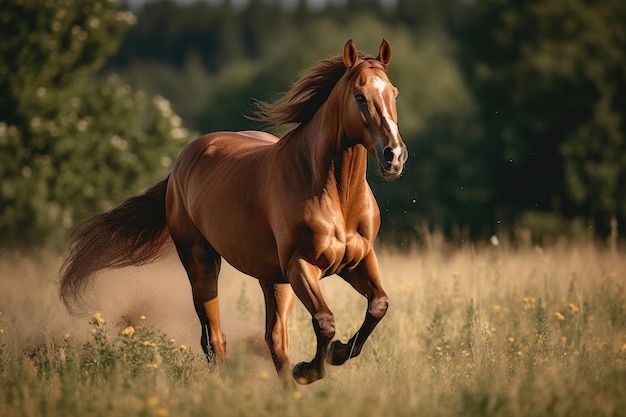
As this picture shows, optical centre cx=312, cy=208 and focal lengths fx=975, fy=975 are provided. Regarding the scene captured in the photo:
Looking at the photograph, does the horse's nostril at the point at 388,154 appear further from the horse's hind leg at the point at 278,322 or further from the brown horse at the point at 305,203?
the horse's hind leg at the point at 278,322

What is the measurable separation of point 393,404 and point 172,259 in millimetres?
4840

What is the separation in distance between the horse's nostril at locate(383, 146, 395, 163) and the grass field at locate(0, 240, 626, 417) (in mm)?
1343

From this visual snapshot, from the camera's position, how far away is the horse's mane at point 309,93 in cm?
675

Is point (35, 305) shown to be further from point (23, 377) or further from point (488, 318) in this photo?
point (488, 318)

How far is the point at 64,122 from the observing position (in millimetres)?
24906

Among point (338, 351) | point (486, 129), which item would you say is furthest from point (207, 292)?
point (486, 129)

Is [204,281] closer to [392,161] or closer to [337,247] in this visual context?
[337,247]

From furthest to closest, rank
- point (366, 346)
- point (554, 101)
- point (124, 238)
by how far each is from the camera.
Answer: point (554, 101)
point (124, 238)
point (366, 346)

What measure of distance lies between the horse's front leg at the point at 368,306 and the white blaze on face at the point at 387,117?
102 centimetres

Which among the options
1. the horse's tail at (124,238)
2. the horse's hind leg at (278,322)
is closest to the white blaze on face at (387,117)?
the horse's hind leg at (278,322)

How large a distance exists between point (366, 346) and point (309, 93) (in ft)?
8.30

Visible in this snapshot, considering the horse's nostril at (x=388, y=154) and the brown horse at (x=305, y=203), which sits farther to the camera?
the brown horse at (x=305, y=203)

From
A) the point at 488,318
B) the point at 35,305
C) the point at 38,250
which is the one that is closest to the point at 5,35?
the point at 38,250

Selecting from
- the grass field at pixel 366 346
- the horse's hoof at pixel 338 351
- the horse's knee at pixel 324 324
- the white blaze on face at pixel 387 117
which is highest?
the white blaze on face at pixel 387 117
